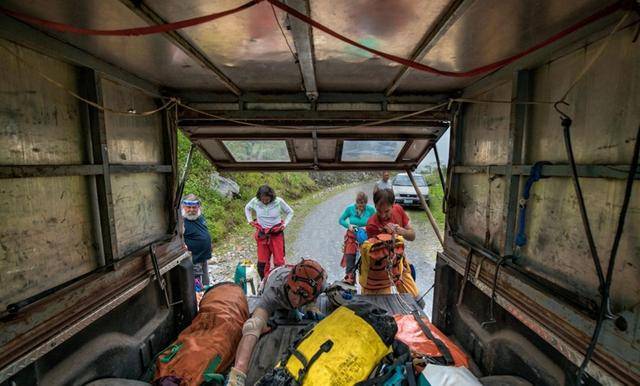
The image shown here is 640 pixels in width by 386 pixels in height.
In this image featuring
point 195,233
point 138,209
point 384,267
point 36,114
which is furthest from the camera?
point 195,233

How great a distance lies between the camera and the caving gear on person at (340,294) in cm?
380

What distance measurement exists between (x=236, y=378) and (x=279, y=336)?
0.83 m

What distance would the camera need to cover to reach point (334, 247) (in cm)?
868

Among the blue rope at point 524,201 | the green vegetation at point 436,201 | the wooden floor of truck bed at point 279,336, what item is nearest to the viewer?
the blue rope at point 524,201

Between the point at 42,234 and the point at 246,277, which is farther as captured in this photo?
the point at 246,277

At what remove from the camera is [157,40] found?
2053 mm

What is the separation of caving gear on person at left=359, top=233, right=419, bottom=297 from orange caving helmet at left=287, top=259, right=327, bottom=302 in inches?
43.6

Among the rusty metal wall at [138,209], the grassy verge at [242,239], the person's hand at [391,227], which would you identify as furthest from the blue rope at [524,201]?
the grassy verge at [242,239]

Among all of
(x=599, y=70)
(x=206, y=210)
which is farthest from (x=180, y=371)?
(x=206, y=210)

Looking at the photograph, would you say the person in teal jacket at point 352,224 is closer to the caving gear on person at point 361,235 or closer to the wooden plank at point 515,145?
the caving gear on person at point 361,235

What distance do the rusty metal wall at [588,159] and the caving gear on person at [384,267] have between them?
5.92 ft

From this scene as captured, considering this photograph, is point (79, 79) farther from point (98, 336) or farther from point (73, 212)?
point (98, 336)

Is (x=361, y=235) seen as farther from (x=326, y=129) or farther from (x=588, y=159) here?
(x=588, y=159)

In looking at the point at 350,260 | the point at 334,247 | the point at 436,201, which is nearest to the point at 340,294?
the point at 350,260
